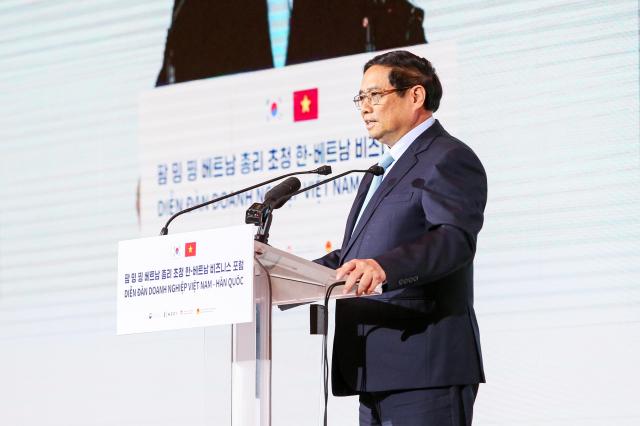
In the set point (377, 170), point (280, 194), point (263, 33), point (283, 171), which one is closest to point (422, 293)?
point (377, 170)

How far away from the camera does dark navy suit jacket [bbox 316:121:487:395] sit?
93.0 inches

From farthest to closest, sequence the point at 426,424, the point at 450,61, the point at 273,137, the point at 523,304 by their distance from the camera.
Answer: the point at 273,137, the point at 450,61, the point at 523,304, the point at 426,424

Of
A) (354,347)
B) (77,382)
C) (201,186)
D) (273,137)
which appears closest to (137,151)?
(201,186)

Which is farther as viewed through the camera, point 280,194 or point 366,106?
point 366,106

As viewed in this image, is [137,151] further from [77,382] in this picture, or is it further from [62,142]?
[77,382]

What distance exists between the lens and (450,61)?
3828 mm

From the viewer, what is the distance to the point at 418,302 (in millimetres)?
2422

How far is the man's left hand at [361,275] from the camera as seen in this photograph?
2.12 m

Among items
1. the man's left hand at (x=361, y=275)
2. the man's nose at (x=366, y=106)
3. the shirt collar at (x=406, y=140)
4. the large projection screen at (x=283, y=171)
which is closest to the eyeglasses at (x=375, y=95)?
the man's nose at (x=366, y=106)

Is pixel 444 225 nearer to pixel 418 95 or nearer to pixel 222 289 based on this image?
pixel 418 95

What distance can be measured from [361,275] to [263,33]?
2.48m

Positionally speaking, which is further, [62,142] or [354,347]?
[62,142]

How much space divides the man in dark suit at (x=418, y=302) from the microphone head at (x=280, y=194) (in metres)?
0.25

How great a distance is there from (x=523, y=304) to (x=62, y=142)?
2386mm
